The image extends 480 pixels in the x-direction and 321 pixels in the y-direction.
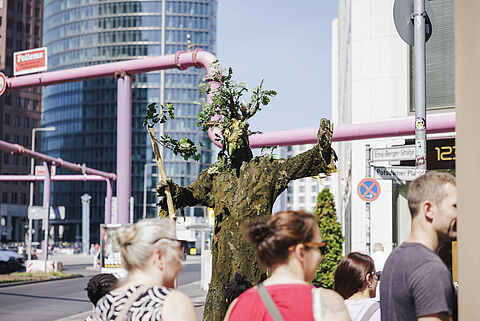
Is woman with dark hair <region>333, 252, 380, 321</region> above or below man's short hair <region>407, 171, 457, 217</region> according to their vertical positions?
below

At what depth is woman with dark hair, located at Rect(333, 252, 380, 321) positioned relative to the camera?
13.5 feet

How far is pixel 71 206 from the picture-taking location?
120562 mm

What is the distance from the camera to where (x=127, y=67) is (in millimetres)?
12984

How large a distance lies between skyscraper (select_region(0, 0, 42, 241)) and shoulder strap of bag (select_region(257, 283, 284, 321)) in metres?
102

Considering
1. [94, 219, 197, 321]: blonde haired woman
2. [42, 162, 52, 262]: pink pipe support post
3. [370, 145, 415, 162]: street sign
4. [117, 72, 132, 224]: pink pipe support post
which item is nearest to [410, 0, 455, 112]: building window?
[370, 145, 415, 162]: street sign

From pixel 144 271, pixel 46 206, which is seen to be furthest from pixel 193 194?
pixel 46 206

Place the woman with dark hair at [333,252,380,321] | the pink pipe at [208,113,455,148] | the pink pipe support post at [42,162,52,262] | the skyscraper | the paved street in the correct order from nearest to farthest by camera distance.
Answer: the woman with dark hair at [333,252,380,321], the pink pipe at [208,113,455,148], the paved street, the pink pipe support post at [42,162,52,262], the skyscraper

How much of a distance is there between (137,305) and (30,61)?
13714mm

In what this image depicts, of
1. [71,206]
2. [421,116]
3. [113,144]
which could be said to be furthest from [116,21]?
[421,116]

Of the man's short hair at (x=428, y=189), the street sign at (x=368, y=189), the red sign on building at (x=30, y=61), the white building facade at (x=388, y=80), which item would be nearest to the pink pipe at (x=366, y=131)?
the street sign at (x=368, y=189)

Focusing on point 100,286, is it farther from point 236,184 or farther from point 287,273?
point 287,273

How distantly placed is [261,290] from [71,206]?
4785 inches

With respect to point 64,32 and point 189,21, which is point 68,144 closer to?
point 64,32

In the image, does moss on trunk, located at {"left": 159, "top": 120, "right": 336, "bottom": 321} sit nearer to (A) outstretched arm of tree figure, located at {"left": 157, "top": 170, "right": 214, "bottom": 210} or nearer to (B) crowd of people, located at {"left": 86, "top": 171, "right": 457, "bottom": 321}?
(A) outstretched arm of tree figure, located at {"left": 157, "top": 170, "right": 214, "bottom": 210}
